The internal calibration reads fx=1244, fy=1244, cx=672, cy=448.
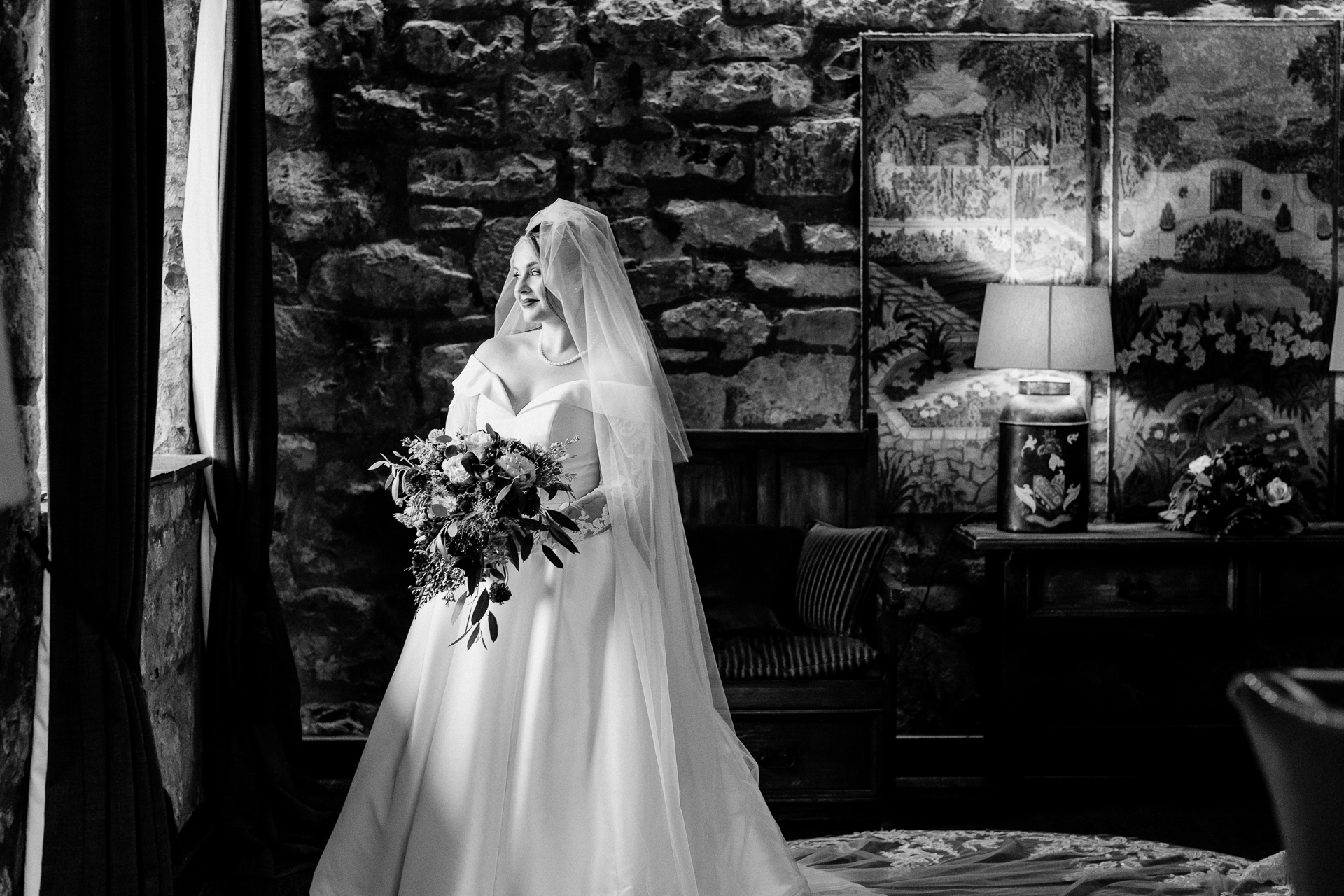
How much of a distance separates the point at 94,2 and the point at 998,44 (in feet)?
10.7

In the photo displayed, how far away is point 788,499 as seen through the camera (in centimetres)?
465

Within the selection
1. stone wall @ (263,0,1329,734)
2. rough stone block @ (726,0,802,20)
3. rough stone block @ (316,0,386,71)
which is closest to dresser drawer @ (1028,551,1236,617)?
stone wall @ (263,0,1329,734)

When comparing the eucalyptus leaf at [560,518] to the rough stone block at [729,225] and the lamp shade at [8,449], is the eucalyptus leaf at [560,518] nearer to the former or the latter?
the lamp shade at [8,449]

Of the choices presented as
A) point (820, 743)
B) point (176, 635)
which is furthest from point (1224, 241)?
point (176, 635)

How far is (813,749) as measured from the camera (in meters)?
4.04

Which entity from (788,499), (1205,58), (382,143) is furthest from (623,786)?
(1205,58)

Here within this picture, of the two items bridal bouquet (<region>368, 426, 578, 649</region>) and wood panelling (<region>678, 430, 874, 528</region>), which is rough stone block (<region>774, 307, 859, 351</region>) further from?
bridal bouquet (<region>368, 426, 578, 649</region>)

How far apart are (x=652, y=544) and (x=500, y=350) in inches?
28.9

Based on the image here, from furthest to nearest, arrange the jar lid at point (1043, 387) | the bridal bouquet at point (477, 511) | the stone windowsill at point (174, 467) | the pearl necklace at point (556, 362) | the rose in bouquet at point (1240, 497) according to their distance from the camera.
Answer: the jar lid at point (1043, 387)
the rose in bouquet at point (1240, 497)
the pearl necklace at point (556, 362)
the stone windowsill at point (174, 467)
the bridal bouquet at point (477, 511)

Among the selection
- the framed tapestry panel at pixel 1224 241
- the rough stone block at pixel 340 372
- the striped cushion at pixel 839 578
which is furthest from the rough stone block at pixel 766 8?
the striped cushion at pixel 839 578

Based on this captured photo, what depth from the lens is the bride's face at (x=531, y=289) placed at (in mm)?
3359

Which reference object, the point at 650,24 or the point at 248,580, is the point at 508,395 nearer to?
the point at 248,580

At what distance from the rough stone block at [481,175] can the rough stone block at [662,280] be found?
0.46 meters

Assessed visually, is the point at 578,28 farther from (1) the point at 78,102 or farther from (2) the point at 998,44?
(1) the point at 78,102
